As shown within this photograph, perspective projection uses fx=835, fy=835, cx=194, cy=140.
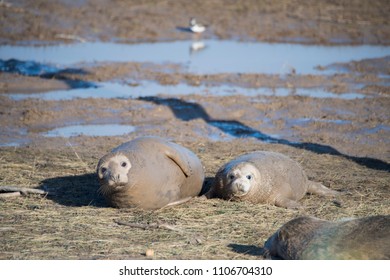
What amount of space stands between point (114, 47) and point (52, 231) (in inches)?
531

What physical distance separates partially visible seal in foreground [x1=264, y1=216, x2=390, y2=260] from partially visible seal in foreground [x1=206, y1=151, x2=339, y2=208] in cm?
210

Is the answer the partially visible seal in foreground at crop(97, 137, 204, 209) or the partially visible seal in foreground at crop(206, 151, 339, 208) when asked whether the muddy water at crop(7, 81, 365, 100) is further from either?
the partially visible seal in foreground at crop(97, 137, 204, 209)

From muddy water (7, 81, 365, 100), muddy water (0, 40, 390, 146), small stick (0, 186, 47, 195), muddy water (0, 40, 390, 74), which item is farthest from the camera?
muddy water (0, 40, 390, 74)

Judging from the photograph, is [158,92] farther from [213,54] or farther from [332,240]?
[332,240]

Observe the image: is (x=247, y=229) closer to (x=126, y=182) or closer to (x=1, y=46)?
(x=126, y=182)

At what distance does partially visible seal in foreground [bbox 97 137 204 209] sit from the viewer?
28.4ft

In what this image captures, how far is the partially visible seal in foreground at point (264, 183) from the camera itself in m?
9.30

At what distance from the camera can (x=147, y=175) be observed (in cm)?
877

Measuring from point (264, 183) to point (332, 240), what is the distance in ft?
9.26

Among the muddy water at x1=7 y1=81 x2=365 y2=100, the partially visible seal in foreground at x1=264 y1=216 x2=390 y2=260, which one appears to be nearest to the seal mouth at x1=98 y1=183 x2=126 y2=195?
the partially visible seal in foreground at x1=264 y1=216 x2=390 y2=260

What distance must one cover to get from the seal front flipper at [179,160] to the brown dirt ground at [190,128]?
0.36 metres


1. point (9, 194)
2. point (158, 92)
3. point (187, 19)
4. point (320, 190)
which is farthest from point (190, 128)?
point (187, 19)

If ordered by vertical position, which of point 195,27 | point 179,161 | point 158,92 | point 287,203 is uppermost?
point 195,27

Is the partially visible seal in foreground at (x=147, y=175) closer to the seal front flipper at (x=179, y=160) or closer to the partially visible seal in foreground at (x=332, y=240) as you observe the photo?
the seal front flipper at (x=179, y=160)
